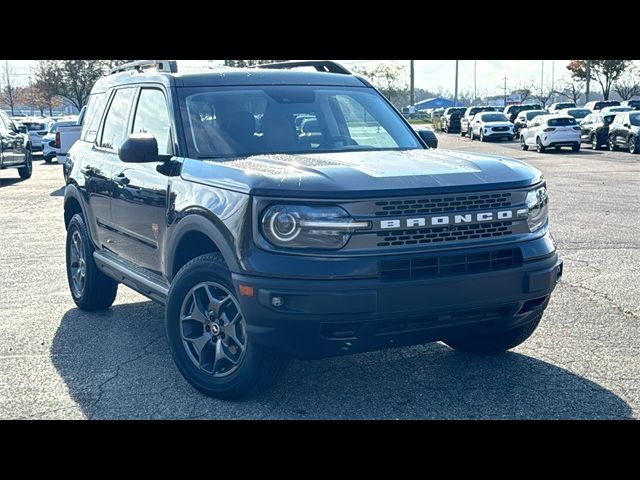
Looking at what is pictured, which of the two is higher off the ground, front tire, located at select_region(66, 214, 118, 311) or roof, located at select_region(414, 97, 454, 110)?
front tire, located at select_region(66, 214, 118, 311)

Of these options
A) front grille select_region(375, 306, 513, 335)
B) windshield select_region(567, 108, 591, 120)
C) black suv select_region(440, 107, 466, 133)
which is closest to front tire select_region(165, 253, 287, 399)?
front grille select_region(375, 306, 513, 335)

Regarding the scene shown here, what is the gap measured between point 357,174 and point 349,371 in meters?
1.49

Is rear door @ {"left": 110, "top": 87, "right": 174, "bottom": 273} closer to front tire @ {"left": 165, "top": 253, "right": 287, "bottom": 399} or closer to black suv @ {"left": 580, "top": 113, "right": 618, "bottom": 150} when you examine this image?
front tire @ {"left": 165, "top": 253, "right": 287, "bottom": 399}

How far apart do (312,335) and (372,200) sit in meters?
0.76

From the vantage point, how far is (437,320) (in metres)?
4.61

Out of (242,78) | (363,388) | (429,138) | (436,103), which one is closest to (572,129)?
(429,138)

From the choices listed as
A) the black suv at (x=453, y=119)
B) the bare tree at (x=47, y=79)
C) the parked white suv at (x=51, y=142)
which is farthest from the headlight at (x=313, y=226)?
the bare tree at (x=47, y=79)

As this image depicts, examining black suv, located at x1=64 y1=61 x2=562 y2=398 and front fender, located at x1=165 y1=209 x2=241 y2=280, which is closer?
black suv, located at x1=64 y1=61 x2=562 y2=398

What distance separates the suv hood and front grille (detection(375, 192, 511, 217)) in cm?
5

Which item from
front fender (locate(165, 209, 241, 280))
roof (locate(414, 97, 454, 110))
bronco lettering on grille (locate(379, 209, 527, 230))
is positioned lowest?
roof (locate(414, 97, 454, 110))

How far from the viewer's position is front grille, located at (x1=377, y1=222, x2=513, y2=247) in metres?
4.48

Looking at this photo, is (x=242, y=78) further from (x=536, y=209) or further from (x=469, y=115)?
(x=469, y=115)

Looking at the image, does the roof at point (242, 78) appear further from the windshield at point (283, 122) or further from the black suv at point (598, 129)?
the black suv at point (598, 129)

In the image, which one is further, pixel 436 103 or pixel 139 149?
pixel 436 103
